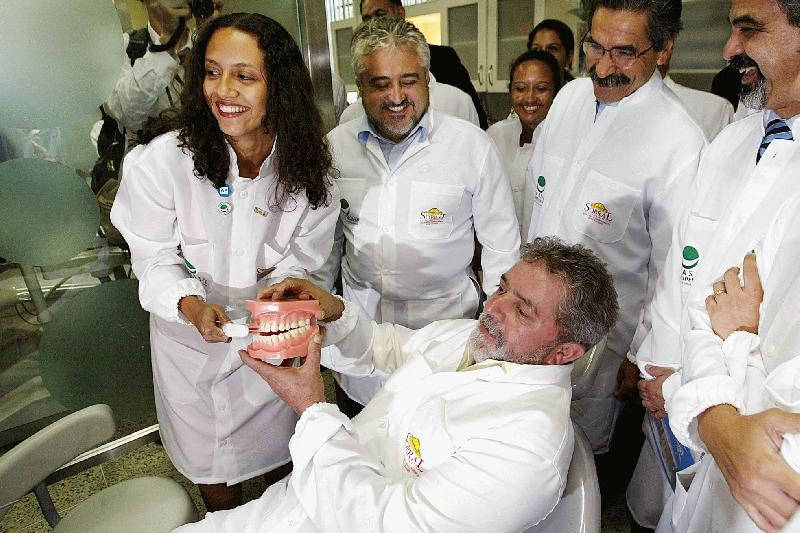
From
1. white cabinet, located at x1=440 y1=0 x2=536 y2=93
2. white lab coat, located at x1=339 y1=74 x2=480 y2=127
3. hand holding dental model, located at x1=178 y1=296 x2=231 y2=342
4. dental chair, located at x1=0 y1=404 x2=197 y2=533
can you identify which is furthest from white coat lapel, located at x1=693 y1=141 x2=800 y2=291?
white cabinet, located at x1=440 y1=0 x2=536 y2=93

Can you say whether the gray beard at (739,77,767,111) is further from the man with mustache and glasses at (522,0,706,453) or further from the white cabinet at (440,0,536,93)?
the white cabinet at (440,0,536,93)

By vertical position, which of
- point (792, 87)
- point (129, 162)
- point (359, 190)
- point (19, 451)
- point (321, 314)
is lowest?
point (19, 451)

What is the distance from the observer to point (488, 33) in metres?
4.90

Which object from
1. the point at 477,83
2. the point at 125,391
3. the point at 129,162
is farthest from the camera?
the point at 477,83

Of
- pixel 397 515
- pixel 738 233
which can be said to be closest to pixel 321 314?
pixel 397 515

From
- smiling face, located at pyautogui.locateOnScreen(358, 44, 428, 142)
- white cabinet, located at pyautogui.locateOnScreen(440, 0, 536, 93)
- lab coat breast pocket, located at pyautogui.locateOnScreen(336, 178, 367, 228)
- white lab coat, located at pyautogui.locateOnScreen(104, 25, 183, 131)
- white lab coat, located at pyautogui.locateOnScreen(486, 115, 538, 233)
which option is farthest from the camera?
white cabinet, located at pyautogui.locateOnScreen(440, 0, 536, 93)

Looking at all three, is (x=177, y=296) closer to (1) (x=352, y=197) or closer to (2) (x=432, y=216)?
(1) (x=352, y=197)

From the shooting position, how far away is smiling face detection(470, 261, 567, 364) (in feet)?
4.10

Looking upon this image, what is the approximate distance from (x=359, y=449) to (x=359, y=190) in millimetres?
1061

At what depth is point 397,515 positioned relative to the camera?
1.01 m

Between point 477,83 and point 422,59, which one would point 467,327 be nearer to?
point 422,59

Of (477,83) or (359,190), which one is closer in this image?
(359,190)

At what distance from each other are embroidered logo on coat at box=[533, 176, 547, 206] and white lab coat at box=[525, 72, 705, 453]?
0.15 feet

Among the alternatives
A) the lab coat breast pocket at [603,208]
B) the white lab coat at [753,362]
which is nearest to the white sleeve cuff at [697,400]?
the white lab coat at [753,362]
